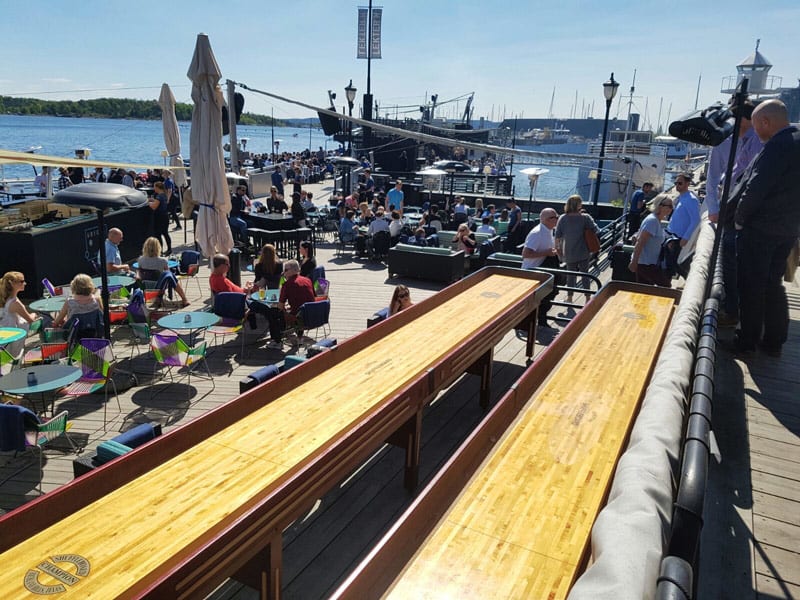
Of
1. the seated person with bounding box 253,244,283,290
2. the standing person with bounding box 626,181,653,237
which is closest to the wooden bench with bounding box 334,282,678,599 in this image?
the seated person with bounding box 253,244,283,290

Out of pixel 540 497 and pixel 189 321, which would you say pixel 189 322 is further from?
pixel 540 497

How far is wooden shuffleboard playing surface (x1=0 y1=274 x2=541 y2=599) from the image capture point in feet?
8.21

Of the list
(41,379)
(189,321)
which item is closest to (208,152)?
(189,321)

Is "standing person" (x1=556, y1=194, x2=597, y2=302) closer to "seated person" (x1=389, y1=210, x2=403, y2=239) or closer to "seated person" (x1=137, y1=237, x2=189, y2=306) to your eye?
"seated person" (x1=389, y1=210, x2=403, y2=239)

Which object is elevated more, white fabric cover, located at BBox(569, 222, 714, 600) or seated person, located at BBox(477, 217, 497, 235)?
white fabric cover, located at BBox(569, 222, 714, 600)

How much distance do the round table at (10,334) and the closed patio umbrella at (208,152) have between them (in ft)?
12.4

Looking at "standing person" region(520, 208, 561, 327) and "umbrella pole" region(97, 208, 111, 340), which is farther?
"standing person" region(520, 208, 561, 327)

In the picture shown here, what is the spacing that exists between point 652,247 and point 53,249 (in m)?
10.4

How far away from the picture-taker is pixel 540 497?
287 cm

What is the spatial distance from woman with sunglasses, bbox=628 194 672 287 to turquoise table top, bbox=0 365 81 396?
6.93 m

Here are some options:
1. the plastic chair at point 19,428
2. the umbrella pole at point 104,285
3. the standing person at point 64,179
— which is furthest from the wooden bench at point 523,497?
the standing person at point 64,179

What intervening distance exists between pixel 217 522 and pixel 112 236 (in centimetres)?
791

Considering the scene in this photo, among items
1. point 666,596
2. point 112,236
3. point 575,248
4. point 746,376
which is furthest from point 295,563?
point 112,236

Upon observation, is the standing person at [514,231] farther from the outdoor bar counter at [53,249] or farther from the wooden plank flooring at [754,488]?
the wooden plank flooring at [754,488]
